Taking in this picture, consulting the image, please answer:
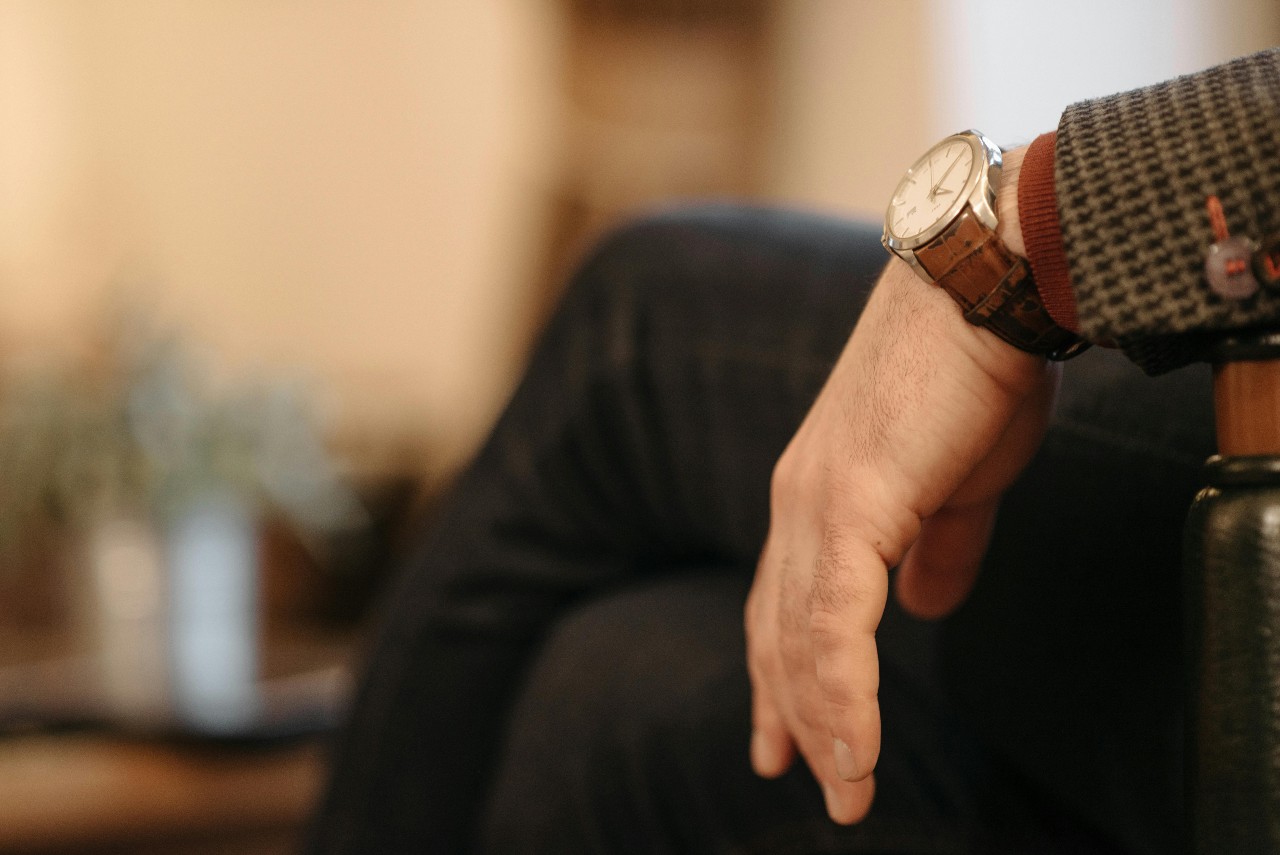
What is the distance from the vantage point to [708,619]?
494 mm

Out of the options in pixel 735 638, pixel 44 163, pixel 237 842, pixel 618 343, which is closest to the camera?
pixel 735 638

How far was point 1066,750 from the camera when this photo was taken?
0.34 meters

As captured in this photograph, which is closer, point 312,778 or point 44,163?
point 312,778

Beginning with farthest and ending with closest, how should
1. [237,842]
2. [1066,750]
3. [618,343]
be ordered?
1. [237,842]
2. [618,343]
3. [1066,750]

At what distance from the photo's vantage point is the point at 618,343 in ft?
1.88

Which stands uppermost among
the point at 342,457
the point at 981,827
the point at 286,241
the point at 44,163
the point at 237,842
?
the point at 981,827

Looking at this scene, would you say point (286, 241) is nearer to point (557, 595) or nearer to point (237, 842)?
point (237, 842)

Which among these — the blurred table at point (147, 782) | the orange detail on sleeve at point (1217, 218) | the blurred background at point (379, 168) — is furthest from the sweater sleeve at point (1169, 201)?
the blurred background at point (379, 168)

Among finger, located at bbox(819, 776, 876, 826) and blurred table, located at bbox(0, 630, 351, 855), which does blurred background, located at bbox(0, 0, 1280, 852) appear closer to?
blurred table, located at bbox(0, 630, 351, 855)

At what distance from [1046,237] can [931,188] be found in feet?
0.14

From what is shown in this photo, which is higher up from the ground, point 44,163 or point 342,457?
point 44,163

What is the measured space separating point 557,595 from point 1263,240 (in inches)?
18.1

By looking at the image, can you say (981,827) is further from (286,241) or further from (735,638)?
(286,241)

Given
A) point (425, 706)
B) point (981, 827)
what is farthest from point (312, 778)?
point (981, 827)
